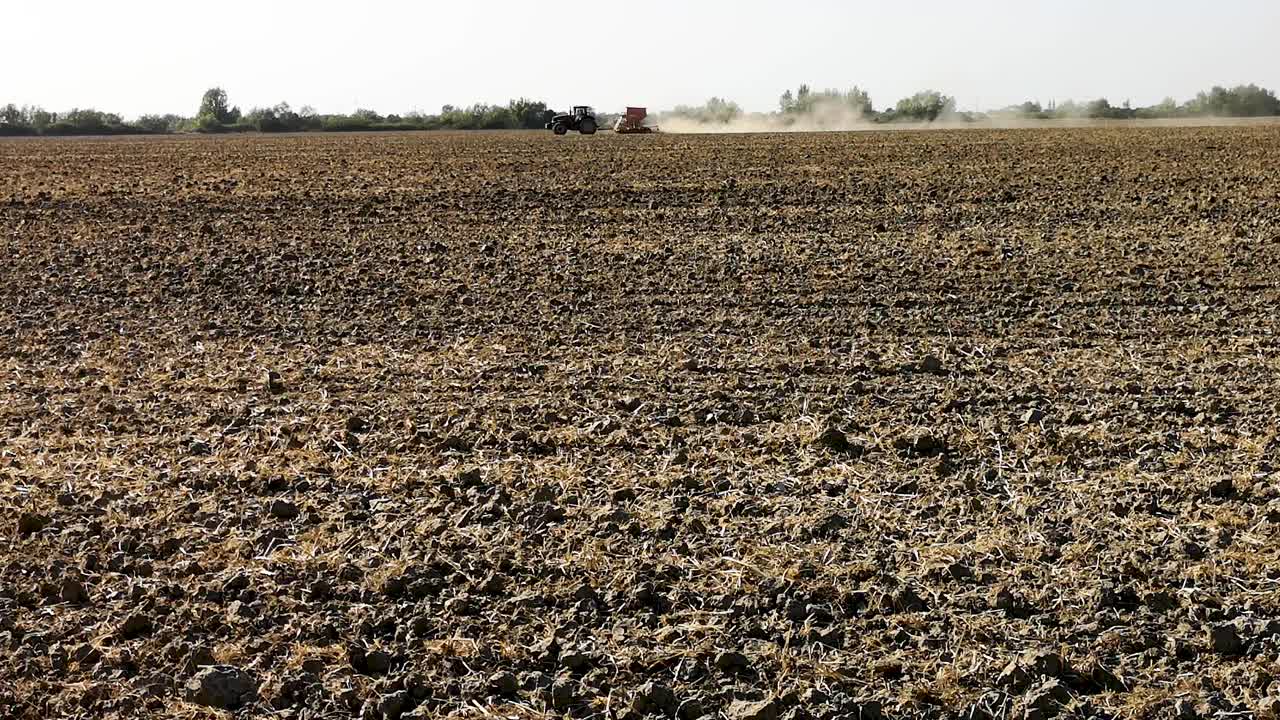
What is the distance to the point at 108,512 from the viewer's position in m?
5.67

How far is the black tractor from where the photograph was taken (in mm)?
52519

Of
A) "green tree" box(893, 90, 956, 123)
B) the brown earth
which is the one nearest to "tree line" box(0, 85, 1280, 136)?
"green tree" box(893, 90, 956, 123)

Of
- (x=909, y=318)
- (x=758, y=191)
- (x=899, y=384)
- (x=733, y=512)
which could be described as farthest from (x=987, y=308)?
(x=758, y=191)

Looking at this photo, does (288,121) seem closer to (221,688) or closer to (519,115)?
(519,115)

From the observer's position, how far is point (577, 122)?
52.7 metres

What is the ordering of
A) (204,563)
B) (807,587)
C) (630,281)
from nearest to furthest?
(807,587) → (204,563) → (630,281)

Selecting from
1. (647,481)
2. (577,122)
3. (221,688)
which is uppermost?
(577,122)

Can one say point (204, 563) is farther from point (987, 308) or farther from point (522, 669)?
point (987, 308)

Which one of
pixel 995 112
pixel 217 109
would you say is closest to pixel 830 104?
pixel 995 112

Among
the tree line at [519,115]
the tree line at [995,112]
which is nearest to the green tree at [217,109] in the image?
the tree line at [519,115]

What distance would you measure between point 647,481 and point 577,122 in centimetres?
4791

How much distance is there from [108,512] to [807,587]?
3.08 m

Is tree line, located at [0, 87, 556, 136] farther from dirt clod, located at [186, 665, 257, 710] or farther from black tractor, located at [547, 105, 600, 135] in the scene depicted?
dirt clod, located at [186, 665, 257, 710]

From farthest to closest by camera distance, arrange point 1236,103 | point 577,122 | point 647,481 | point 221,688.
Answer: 1. point 1236,103
2. point 577,122
3. point 647,481
4. point 221,688
